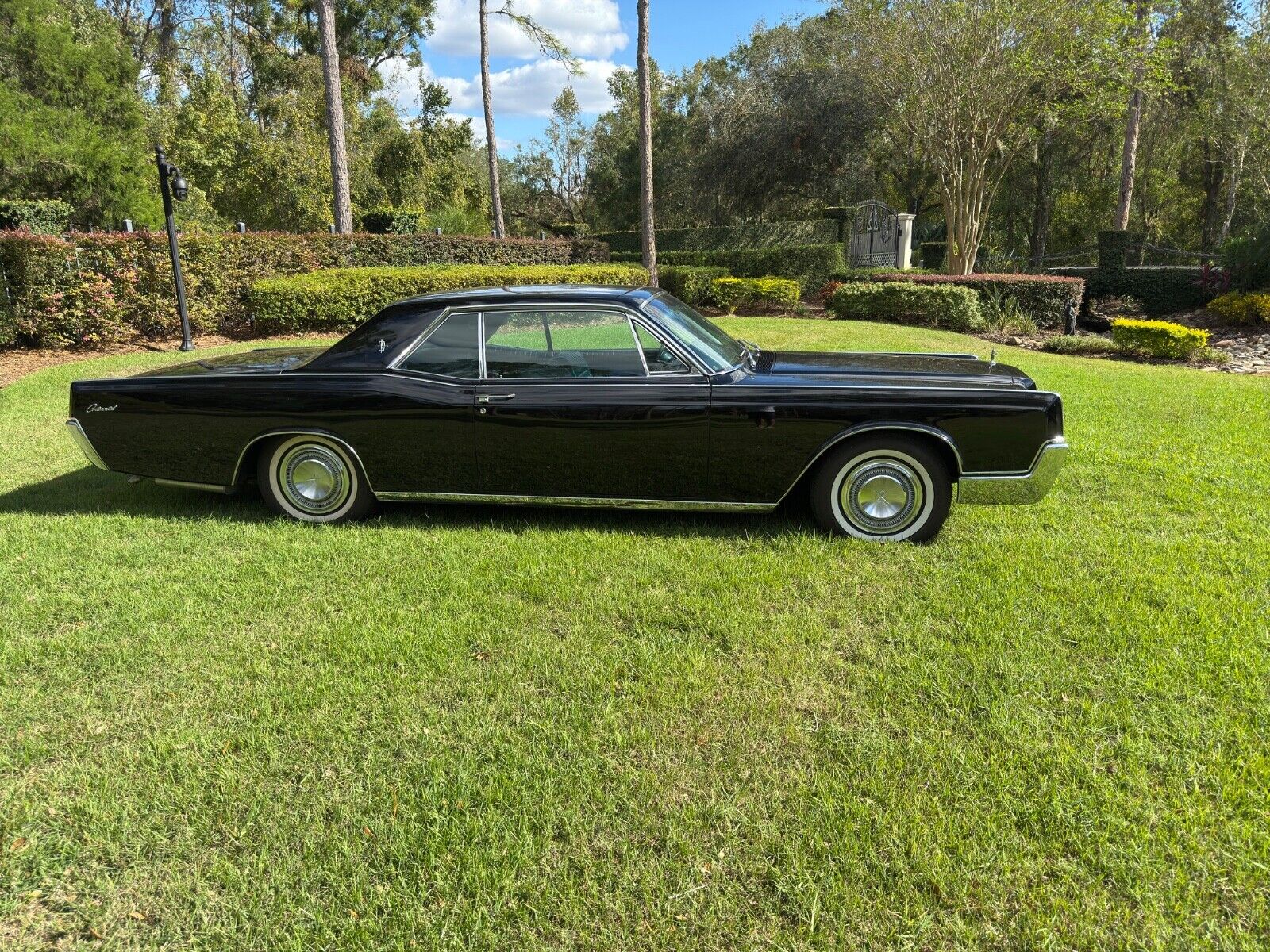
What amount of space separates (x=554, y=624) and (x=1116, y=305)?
21.2 meters

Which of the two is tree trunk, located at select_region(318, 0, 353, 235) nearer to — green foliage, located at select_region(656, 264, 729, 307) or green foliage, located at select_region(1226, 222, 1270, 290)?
green foliage, located at select_region(656, 264, 729, 307)

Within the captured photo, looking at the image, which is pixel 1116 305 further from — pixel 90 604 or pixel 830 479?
pixel 90 604

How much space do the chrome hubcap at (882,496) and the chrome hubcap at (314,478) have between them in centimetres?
294

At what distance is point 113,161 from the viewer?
2169cm

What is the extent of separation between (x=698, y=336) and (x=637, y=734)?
2670 millimetres

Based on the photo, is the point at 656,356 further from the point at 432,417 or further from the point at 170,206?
the point at 170,206

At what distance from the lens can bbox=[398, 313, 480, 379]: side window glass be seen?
4.47 m

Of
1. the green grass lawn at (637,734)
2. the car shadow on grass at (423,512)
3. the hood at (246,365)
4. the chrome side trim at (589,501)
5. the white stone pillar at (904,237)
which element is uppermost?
the white stone pillar at (904,237)

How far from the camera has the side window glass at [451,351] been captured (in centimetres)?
447

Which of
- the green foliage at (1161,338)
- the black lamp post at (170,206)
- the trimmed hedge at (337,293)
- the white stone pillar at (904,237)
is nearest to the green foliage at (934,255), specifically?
the white stone pillar at (904,237)

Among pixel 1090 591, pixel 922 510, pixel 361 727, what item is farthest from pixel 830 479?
pixel 361 727

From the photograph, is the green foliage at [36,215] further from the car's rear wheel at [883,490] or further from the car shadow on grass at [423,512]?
the car's rear wheel at [883,490]

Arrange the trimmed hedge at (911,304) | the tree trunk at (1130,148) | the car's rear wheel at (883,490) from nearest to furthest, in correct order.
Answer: the car's rear wheel at (883,490) → the trimmed hedge at (911,304) → the tree trunk at (1130,148)

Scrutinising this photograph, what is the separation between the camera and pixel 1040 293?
16531 mm
